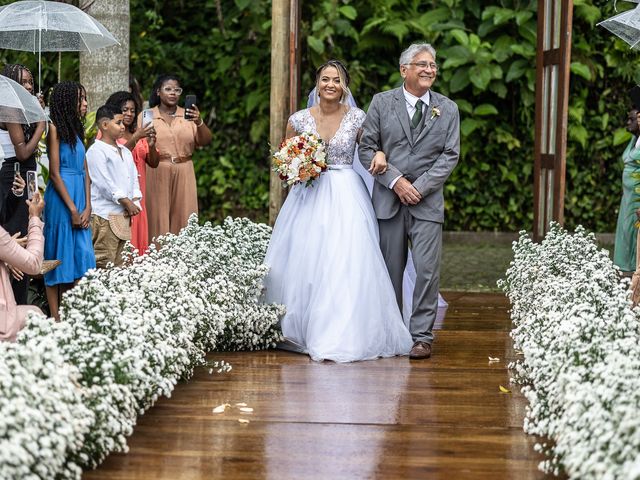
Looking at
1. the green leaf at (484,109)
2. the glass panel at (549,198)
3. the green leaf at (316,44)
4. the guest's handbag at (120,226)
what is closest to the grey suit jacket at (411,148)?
the guest's handbag at (120,226)

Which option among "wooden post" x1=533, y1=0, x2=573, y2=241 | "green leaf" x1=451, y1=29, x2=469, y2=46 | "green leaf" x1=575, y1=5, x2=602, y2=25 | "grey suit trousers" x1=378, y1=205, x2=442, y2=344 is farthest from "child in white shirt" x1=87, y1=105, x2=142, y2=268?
"green leaf" x1=575, y1=5, x2=602, y2=25

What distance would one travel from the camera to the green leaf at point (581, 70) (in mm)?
15867

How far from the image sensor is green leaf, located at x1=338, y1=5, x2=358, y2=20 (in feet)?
53.1

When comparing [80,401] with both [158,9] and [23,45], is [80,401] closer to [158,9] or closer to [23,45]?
[23,45]

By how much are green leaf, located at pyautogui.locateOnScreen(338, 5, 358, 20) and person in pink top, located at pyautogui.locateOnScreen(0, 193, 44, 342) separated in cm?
1091

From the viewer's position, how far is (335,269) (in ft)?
24.9

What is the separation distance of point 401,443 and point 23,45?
5323 mm

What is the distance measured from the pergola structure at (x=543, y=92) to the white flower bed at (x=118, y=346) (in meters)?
1.60

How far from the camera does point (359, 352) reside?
738 cm

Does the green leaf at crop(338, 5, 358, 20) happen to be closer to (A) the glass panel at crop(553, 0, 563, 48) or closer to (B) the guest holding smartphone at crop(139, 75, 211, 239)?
(A) the glass panel at crop(553, 0, 563, 48)

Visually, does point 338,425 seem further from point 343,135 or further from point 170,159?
point 170,159

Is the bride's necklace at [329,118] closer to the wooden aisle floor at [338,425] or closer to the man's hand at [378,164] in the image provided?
Result: the man's hand at [378,164]

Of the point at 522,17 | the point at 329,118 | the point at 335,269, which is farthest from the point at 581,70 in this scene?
the point at 335,269

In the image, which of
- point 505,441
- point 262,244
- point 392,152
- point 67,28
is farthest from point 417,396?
point 67,28
